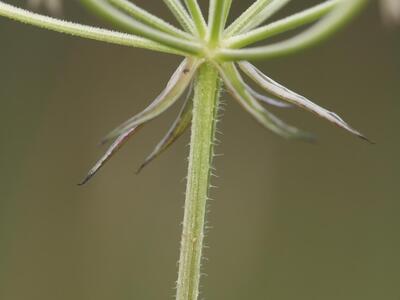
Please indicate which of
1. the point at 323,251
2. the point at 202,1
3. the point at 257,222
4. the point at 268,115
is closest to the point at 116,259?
the point at 257,222

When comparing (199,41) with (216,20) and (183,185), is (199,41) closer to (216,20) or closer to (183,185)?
(216,20)

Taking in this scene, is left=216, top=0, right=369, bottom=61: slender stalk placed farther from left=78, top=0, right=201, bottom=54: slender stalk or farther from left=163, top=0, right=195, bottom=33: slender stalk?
left=163, top=0, right=195, bottom=33: slender stalk

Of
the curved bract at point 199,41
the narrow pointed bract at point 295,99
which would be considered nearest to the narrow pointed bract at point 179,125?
the curved bract at point 199,41

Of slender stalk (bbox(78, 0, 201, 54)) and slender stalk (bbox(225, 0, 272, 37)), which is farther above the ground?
slender stalk (bbox(225, 0, 272, 37))

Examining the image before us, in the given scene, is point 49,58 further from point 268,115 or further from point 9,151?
point 268,115

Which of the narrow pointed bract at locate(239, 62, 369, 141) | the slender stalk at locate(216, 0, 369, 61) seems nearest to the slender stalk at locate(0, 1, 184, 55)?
the narrow pointed bract at locate(239, 62, 369, 141)

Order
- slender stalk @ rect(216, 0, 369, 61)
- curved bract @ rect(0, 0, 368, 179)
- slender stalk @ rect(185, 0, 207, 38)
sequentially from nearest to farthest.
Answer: slender stalk @ rect(216, 0, 369, 61)
curved bract @ rect(0, 0, 368, 179)
slender stalk @ rect(185, 0, 207, 38)
